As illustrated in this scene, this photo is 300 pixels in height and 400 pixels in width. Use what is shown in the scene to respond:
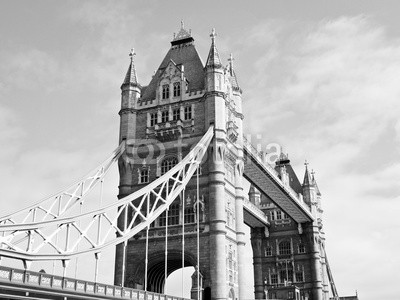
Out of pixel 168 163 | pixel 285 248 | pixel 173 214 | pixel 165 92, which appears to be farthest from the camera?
pixel 285 248

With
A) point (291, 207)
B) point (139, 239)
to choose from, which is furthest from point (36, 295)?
point (291, 207)

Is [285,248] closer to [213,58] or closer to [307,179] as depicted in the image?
[307,179]

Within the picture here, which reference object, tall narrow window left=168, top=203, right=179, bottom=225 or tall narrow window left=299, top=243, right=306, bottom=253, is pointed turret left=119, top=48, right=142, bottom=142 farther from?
tall narrow window left=299, top=243, right=306, bottom=253

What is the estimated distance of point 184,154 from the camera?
49.1m

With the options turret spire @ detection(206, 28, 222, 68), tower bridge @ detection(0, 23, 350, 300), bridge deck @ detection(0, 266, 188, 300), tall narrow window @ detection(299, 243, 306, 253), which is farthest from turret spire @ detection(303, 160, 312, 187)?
bridge deck @ detection(0, 266, 188, 300)

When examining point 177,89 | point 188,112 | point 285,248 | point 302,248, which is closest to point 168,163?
point 188,112

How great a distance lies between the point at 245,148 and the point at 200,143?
389 inches

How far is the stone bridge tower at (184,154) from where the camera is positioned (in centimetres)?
4509

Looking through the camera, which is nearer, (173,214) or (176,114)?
(173,214)

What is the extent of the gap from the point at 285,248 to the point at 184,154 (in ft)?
123

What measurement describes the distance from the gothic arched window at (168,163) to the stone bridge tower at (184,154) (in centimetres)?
10

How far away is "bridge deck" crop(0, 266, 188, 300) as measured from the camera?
25250 mm

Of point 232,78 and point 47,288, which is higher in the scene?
point 232,78

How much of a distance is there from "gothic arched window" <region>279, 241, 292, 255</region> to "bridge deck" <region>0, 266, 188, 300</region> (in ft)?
167
